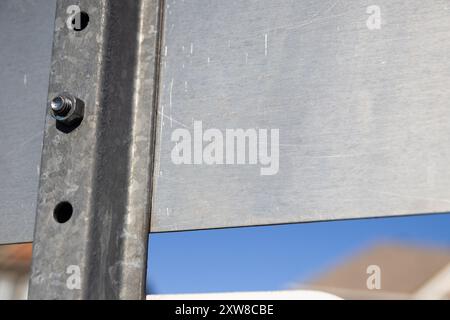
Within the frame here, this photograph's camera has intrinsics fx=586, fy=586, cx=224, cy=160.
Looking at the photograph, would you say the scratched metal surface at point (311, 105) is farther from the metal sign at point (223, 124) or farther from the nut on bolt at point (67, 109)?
the nut on bolt at point (67, 109)

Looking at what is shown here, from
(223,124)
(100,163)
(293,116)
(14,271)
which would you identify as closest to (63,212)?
(100,163)

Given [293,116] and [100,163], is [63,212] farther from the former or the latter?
[293,116]

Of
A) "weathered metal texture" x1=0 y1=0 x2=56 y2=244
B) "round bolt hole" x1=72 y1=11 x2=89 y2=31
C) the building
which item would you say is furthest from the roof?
"round bolt hole" x1=72 y1=11 x2=89 y2=31

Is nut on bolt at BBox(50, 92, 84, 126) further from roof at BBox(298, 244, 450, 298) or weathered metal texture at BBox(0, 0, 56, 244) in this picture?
roof at BBox(298, 244, 450, 298)

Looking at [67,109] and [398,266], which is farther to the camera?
[398,266]

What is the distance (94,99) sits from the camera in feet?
3.52

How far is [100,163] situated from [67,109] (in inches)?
4.6

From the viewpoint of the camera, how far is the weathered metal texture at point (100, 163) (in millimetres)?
1024

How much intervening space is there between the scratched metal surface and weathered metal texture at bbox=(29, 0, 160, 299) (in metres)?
0.05

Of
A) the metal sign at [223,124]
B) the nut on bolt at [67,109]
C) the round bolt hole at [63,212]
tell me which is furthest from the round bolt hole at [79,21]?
the round bolt hole at [63,212]

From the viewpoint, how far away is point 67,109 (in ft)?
3.51

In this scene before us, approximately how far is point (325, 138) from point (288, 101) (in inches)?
4.1
